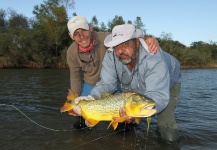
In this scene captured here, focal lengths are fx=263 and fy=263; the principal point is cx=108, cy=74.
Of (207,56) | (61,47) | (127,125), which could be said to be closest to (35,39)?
(61,47)

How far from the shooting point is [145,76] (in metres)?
4.23

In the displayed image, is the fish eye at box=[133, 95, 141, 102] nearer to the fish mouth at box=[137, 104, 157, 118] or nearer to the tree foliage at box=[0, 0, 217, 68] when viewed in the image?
the fish mouth at box=[137, 104, 157, 118]

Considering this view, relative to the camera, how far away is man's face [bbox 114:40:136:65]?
400 centimetres

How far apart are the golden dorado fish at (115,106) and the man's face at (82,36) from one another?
157 centimetres

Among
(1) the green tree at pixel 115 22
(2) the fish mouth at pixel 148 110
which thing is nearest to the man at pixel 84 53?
(2) the fish mouth at pixel 148 110

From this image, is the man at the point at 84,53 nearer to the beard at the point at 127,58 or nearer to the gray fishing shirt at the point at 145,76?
the gray fishing shirt at the point at 145,76

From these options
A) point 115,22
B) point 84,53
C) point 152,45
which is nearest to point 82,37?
point 84,53

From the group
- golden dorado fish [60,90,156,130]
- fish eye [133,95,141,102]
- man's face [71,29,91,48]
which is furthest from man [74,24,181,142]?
man's face [71,29,91,48]

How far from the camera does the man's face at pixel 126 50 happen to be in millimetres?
4000

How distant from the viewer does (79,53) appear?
20.1 ft

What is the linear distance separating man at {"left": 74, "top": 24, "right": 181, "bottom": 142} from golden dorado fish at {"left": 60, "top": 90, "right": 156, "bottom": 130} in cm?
13

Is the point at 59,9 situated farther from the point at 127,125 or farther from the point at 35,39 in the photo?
the point at 127,125

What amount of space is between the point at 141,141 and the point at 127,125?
85 centimetres

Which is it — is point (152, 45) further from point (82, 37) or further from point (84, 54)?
point (84, 54)
